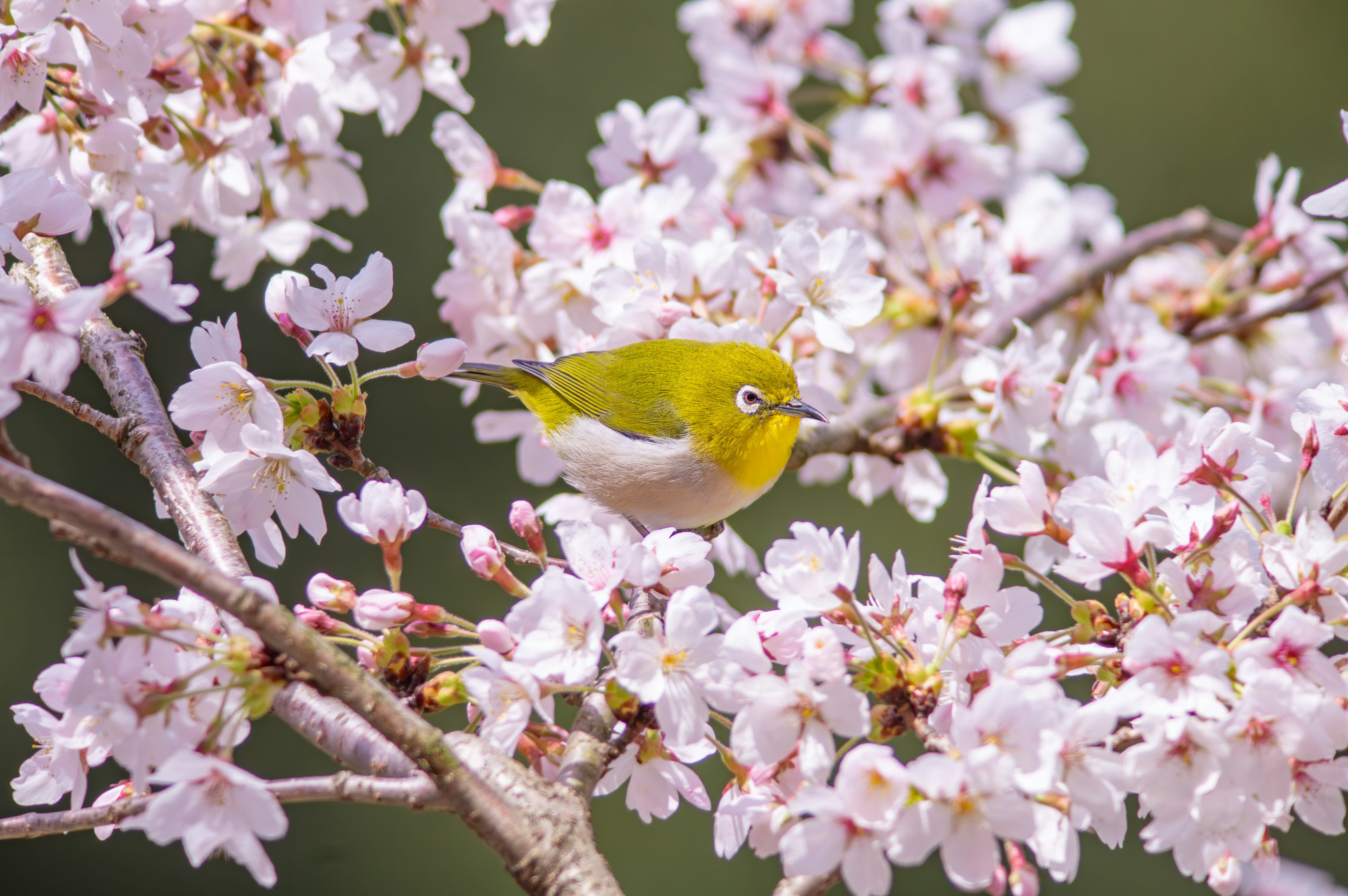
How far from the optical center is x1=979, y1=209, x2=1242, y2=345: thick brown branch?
7.70 ft

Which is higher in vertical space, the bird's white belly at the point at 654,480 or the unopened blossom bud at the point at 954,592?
the bird's white belly at the point at 654,480

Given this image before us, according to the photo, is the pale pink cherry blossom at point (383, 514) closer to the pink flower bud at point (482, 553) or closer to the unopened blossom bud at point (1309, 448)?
the pink flower bud at point (482, 553)

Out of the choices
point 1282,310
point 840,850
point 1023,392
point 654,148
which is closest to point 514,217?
point 654,148

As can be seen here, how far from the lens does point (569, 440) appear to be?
2203 mm

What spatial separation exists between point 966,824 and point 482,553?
592 millimetres

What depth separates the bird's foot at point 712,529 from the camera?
2219mm

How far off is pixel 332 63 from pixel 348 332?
74 centimetres

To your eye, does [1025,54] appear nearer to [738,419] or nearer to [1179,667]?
[738,419]

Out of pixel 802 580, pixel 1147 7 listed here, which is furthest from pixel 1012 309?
pixel 1147 7

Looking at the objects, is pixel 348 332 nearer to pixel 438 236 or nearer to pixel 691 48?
pixel 691 48

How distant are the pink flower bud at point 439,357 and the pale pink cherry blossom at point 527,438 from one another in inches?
33.4

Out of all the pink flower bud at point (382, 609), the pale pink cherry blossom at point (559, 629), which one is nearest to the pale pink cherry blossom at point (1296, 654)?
the pale pink cherry blossom at point (559, 629)

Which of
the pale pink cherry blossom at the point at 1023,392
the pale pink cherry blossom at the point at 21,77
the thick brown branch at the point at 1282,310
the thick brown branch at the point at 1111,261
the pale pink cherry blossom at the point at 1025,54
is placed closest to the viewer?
the pale pink cherry blossom at the point at 21,77

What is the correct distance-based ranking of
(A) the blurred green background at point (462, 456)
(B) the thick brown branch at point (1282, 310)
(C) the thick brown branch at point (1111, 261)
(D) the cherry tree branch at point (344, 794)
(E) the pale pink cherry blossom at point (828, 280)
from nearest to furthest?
1. (D) the cherry tree branch at point (344, 794)
2. (E) the pale pink cherry blossom at point (828, 280)
3. (B) the thick brown branch at point (1282, 310)
4. (C) the thick brown branch at point (1111, 261)
5. (A) the blurred green background at point (462, 456)
